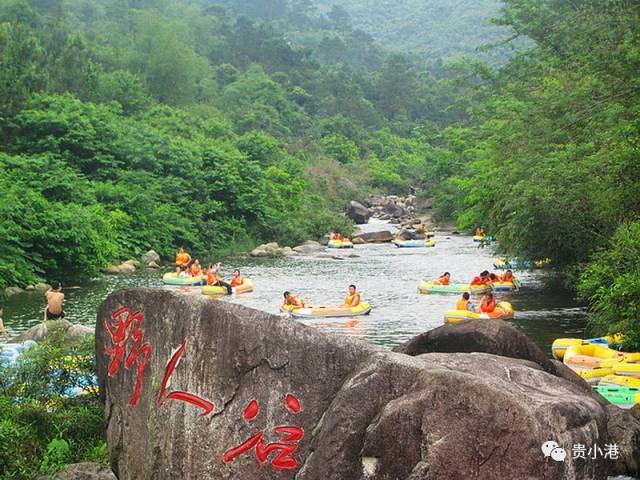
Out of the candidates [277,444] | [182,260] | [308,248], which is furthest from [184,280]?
[277,444]

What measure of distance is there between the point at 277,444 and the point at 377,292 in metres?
17.9

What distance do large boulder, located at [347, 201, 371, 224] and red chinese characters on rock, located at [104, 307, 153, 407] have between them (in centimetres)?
4102

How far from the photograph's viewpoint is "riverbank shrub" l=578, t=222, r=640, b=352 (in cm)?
1168

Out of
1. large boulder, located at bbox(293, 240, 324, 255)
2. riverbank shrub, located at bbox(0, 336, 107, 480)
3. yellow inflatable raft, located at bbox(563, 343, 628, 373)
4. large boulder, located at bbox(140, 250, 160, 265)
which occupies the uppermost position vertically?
riverbank shrub, located at bbox(0, 336, 107, 480)

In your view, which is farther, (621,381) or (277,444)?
(621,381)

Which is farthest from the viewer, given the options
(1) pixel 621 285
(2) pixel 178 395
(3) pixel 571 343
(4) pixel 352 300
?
(4) pixel 352 300

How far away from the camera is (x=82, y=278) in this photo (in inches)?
984

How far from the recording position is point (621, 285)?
11633 mm

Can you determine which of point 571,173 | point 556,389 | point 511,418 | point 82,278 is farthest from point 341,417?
point 82,278

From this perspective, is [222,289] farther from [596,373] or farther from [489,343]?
[489,343]

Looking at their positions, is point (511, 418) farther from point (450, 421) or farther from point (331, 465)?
point (331, 465)

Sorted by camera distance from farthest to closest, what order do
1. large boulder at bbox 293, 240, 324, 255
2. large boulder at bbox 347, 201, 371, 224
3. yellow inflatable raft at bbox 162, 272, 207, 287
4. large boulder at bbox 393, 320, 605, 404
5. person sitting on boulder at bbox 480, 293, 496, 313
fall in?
large boulder at bbox 347, 201, 371, 224, large boulder at bbox 293, 240, 324, 255, yellow inflatable raft at bbox 162, 272, 207, 287, person sitting on boulder at bbox 480, 293, 496, 313, large boulder at bbox 393, 320, 605, 404

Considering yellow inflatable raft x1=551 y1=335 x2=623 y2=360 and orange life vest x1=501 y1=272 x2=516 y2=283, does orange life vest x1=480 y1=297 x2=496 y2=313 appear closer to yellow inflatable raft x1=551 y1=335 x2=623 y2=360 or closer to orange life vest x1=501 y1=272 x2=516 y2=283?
yellow inflatable raft x1=551 y1=335 x2=623 y2=360

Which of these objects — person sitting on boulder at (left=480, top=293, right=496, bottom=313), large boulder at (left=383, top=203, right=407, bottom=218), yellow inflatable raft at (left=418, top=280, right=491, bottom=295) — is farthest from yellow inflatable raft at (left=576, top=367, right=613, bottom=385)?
large boulder at (left=383, top=203, right=407, bottom=218)
